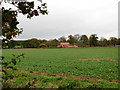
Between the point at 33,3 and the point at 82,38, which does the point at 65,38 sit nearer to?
the point at 82,38

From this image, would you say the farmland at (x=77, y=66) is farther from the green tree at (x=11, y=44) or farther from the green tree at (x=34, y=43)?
the green tree at (x=34, y=43)

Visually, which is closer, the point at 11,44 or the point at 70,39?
the point at 11,44

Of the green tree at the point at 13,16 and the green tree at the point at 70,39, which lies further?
the green tree at the point at 70,39

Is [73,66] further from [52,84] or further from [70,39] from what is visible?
[70,39]

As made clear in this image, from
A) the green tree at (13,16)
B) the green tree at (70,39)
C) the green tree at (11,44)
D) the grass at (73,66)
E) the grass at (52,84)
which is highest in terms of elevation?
the green tree at (70,39)

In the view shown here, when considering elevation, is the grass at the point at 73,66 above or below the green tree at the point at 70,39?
below

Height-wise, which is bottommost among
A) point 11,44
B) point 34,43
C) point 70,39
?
point 11,44

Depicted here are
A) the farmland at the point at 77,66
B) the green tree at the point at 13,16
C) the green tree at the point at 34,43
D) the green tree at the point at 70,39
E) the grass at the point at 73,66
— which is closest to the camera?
the green tree at the point at 13,16

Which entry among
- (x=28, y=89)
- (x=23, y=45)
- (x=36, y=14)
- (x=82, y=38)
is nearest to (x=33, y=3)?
(x=36, y=14)

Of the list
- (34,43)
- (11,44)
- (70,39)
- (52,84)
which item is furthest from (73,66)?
(70,39)

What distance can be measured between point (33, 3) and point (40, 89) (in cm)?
303

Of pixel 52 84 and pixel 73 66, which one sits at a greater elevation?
pixel 52 84

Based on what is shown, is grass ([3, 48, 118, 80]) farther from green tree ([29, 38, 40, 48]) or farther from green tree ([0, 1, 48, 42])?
green tree ([29, 38, 40, 48])

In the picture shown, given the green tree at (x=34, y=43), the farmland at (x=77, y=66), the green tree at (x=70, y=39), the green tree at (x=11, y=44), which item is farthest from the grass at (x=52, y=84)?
the green tree at (x=70, y=39)
